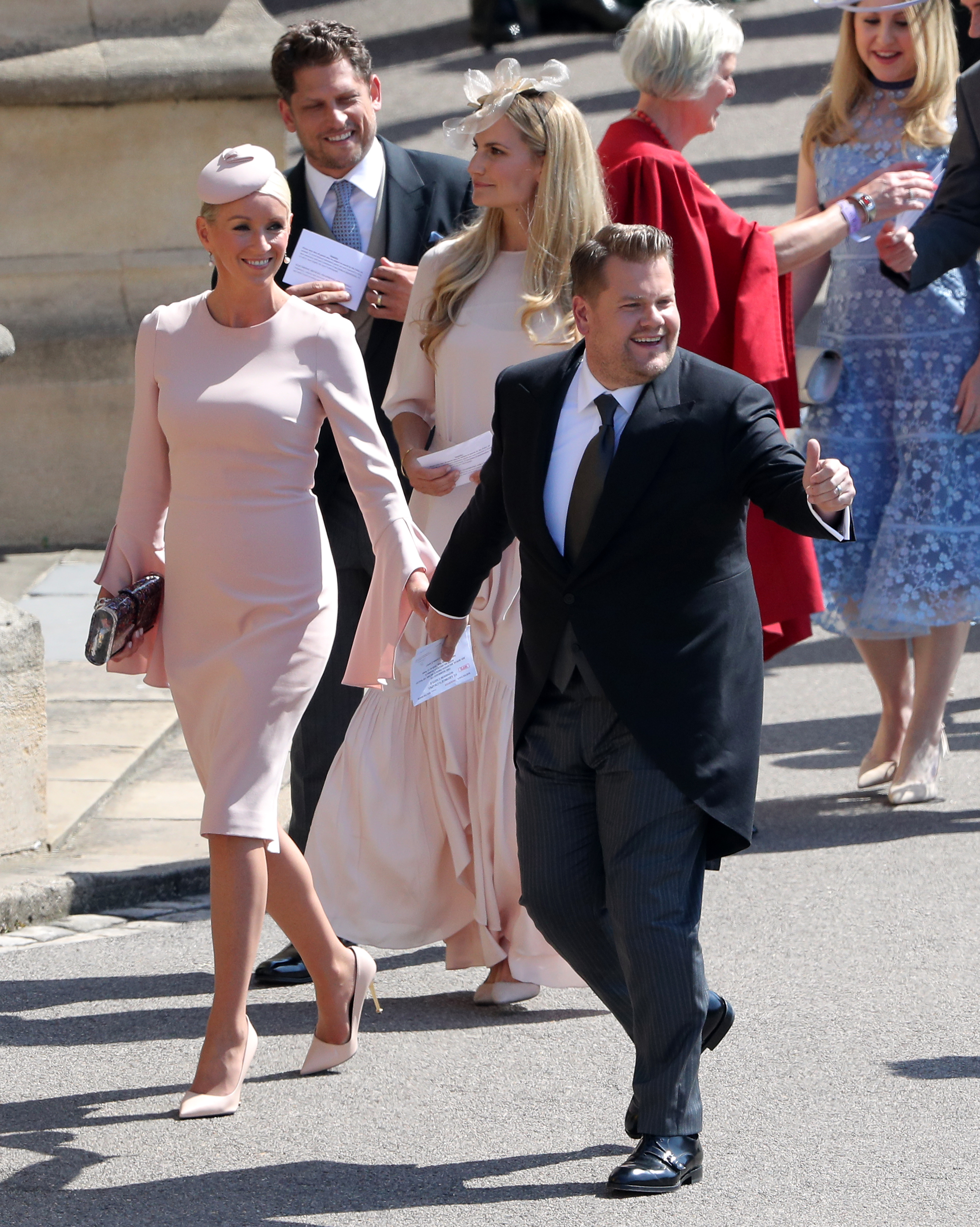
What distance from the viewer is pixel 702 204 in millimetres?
5258

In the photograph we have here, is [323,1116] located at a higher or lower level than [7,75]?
lower

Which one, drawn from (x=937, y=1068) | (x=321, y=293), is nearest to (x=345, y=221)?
(x=321, y=293)

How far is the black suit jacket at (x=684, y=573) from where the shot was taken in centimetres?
360

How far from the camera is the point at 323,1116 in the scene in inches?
160

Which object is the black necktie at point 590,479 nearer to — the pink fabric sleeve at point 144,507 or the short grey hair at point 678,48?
the pink fabric sleeve at point 144,507

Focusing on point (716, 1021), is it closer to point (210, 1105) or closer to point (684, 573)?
point (684, 573)

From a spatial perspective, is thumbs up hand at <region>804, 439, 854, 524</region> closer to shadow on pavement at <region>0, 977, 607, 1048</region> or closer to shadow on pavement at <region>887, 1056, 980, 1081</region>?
shadow on pavement at <region>887, 1056, 980, 1081</region>

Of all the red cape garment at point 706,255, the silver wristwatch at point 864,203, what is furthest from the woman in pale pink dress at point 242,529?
the silver wristwatch at point 864,203

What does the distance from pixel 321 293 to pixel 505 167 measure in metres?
0.57

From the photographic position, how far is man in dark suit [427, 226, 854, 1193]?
11.8ft

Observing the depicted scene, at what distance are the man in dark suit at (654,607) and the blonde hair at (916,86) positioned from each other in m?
2.71

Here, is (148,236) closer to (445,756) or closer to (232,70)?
(232,70)

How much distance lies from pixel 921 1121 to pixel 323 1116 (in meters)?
1.19

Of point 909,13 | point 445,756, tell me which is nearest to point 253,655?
point 445,756
